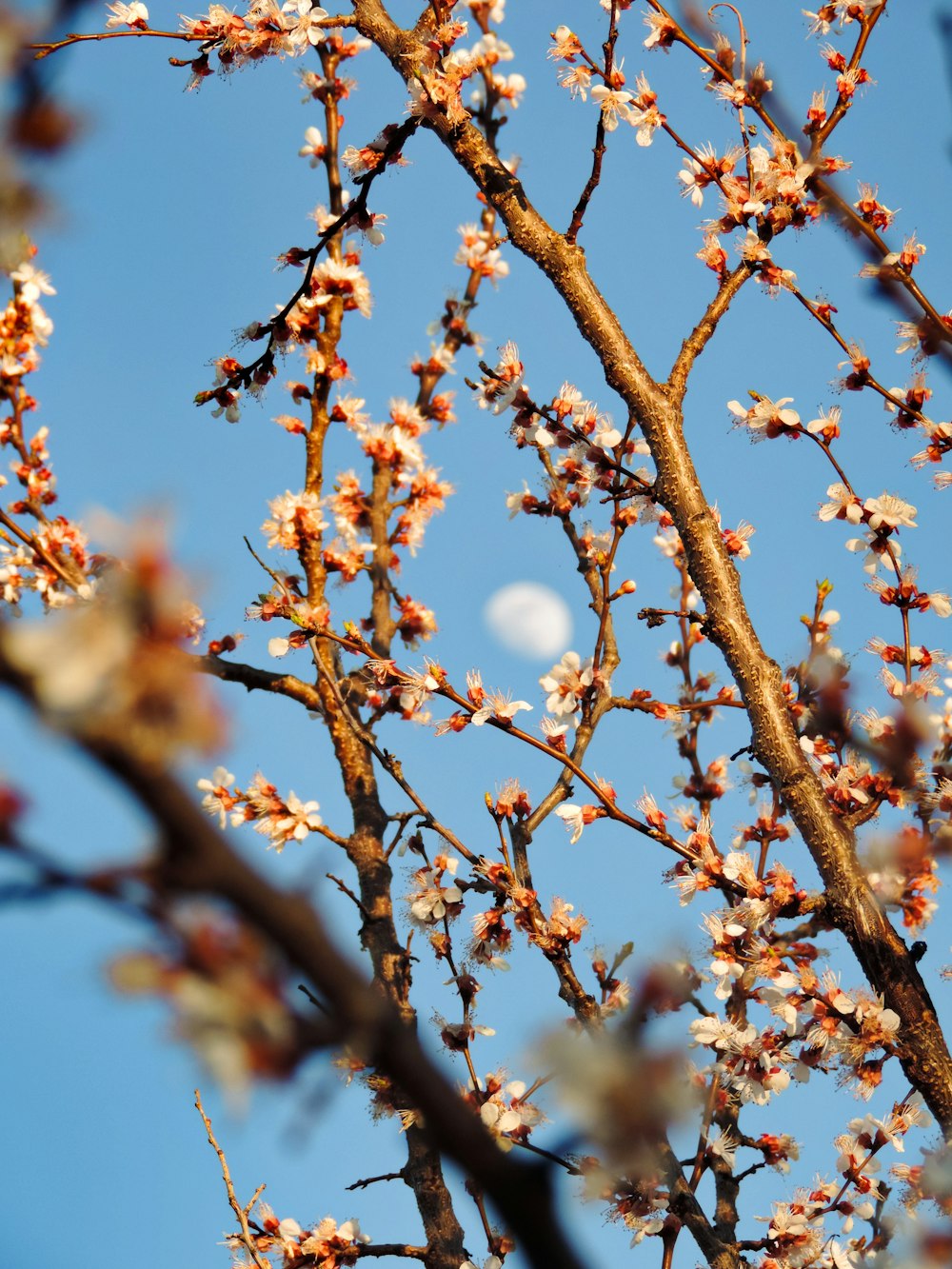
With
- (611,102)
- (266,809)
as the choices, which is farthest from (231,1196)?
(611,102)

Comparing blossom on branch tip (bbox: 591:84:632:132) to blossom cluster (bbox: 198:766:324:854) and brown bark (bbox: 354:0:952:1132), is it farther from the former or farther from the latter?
blossom cluster (bbox: 198:766:324:854)

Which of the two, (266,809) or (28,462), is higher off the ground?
(28,462)

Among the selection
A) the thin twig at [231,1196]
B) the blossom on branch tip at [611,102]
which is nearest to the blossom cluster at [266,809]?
the thin twig at [231,1196]

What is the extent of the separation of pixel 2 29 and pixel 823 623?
12.3 feet

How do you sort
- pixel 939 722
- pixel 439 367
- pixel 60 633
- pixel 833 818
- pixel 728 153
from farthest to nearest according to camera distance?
pixel 439 367
pixel 939 722
pixel 728 153
pixel 833 818
pixel 60 633

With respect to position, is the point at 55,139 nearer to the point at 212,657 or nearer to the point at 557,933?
the point at 557,933

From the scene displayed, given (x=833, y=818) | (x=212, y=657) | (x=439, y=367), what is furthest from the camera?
(x=439, y=367)

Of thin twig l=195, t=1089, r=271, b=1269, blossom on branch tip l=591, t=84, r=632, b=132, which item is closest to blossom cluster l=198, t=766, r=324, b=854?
thin twig l=195, t=1089, r=271, b=1269

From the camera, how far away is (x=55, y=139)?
3.81 ft

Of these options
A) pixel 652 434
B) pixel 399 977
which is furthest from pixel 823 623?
pixel 399 977

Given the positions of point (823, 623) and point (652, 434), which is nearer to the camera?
point (652, 434)

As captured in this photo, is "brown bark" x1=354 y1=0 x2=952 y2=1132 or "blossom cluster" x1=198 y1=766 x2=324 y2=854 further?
"blossom cluster" x1=198 y1=766 x2=324 y2=854

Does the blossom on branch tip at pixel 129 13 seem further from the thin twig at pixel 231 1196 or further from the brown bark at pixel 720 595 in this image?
the thin twig at pixel 231 1196

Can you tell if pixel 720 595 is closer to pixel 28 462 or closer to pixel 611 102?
pixel 611 102
